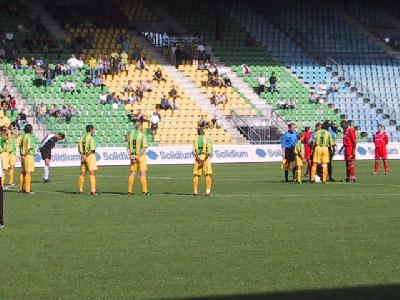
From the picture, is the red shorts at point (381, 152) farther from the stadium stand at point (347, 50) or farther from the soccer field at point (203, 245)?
the stadium stand at point (347, 50)

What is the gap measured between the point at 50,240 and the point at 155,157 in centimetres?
3333

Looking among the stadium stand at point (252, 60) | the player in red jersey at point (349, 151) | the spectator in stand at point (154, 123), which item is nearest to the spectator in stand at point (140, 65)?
the spectator in stand at point (154, 123)

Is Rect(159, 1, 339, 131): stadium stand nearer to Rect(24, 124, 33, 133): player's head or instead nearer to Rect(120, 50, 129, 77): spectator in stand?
Rect(120, 50, 129, 77): spectator in stand

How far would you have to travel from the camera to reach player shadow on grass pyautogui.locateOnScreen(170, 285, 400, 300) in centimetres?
1167

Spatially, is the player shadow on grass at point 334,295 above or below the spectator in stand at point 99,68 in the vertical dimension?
below

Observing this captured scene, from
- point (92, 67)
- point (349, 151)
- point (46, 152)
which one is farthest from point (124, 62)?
point (349, 151)

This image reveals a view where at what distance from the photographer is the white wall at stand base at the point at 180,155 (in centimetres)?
4856

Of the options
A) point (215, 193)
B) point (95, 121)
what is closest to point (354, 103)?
point (95, 121)

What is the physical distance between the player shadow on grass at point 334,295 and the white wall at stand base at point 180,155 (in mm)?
36041

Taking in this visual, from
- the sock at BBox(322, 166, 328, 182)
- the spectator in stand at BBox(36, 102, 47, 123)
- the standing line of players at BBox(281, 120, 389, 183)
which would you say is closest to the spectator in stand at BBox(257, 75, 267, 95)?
the spectator in stand at BBox(36, 102, 47, 123)

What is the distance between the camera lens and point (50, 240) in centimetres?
1709

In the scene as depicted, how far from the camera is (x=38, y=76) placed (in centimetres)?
5506

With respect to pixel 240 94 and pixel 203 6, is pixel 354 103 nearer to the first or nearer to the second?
pixel 240 94

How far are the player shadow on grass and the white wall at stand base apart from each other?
36.0m
